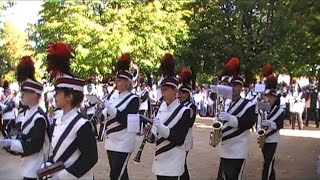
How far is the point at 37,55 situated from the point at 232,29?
13.4 metres

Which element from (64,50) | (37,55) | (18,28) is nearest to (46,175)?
(64,50)

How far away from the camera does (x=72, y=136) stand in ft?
14.9

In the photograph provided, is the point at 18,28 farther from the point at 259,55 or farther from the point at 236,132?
the point at 236,132

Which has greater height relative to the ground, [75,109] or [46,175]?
[75,109]

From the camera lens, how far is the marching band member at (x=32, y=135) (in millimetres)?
5598

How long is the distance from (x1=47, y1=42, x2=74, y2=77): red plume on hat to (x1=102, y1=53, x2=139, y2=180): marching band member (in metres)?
3.07

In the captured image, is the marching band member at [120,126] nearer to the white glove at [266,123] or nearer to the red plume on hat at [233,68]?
the red plume on hat at [233,68]

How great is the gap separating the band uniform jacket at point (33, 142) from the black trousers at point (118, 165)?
216 cm

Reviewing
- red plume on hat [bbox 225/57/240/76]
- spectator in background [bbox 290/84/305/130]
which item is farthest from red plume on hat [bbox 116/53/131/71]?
spectator in background [bbox 290/84/305/130]

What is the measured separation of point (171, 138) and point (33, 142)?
1812 mm

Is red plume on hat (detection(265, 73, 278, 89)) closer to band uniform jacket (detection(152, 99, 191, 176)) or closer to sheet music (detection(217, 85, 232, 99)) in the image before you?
sheet music (detection(217, 85, 232, 99))

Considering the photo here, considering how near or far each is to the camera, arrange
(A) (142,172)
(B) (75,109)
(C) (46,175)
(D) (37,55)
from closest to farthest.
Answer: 1. (C) (46,175)
2. (B) (75,109)
3. (A) (142,172)
4. (D) (37,55)

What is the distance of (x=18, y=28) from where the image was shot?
68.9 meters

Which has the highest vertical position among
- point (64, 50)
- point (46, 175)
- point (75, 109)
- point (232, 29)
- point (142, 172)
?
point (232, 29)
